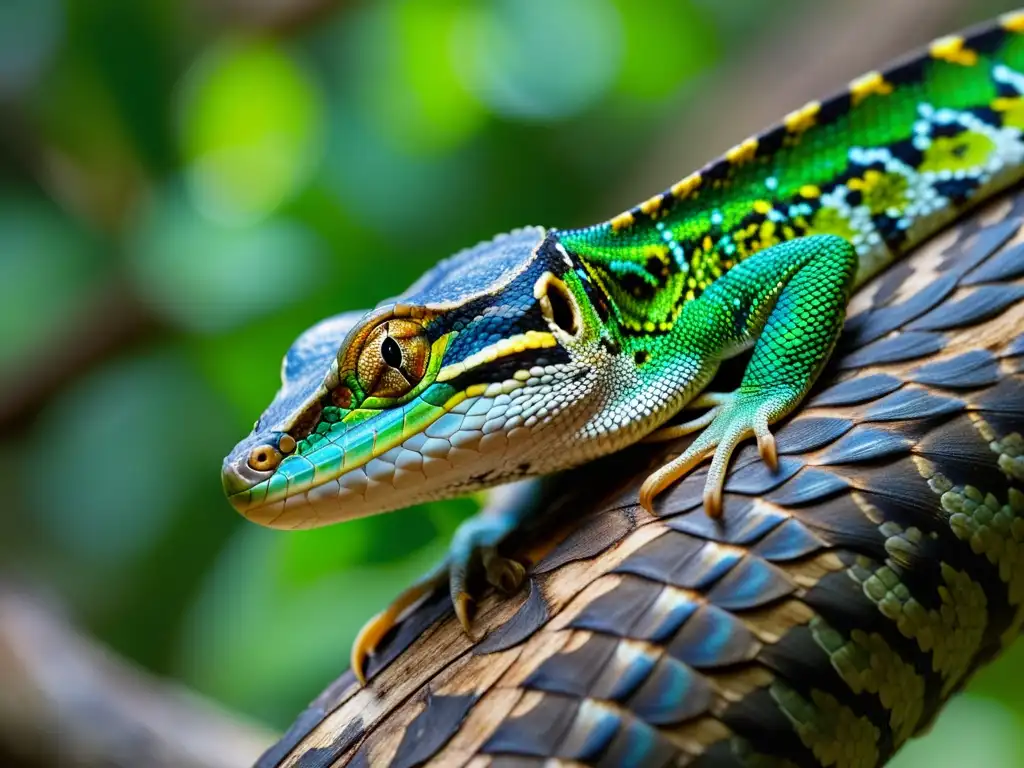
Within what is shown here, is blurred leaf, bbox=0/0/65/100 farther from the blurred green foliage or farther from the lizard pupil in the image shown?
the lizard pupil

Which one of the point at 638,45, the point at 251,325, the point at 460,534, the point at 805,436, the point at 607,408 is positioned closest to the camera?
the point at 805,436

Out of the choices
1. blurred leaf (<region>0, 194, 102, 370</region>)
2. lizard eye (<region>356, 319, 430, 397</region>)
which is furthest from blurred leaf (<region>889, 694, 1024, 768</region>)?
blurred leaf (<region>0, 194, 102, 370</region>)

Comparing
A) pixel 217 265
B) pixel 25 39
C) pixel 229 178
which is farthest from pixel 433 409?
pixel 25 39

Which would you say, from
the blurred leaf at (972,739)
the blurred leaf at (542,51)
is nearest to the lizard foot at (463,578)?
the blurred leaf at (972,739)

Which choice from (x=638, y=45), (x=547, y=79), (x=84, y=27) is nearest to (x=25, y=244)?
(x=84, y=27)

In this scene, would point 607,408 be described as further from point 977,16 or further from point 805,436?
point 977,16
